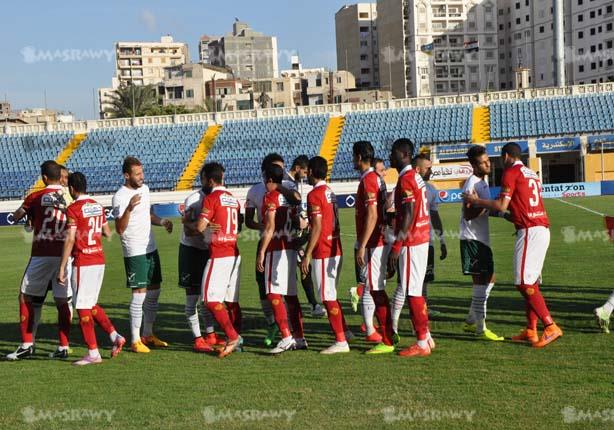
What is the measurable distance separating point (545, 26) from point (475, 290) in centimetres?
11105

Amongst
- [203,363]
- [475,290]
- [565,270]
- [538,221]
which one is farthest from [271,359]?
[565,270]

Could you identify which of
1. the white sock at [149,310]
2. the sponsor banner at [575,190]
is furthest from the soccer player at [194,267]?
the sponsor banner at [575,190]

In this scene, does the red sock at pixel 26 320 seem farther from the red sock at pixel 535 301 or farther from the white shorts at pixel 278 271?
the red sock at pixel 535 301

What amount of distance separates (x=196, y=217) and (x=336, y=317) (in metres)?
2.07

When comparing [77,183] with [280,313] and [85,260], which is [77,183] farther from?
[280,313]

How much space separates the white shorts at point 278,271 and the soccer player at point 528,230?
7.49ft

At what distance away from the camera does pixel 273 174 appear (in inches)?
332

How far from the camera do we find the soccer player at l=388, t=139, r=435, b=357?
7.95 m

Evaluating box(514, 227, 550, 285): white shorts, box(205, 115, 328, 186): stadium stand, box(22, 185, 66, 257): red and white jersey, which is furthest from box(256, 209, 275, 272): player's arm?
box(205, 115, 328, 186): stadium stand

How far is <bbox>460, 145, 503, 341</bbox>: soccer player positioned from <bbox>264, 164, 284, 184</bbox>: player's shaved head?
7.27 ft

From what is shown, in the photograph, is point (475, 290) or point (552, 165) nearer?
point (475, 290)

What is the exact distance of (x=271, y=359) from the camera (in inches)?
325

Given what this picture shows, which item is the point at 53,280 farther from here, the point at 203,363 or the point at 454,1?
the point at 454,1

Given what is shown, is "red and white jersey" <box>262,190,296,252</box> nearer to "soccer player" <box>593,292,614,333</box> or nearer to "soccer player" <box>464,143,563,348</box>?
"soccer player" <box>464,143,563,348</box>
